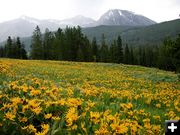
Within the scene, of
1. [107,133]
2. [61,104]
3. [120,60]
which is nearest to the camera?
[107,133]

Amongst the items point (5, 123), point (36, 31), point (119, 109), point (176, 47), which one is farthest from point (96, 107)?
point (36, 31)

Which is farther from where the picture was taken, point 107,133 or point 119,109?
point 119,109

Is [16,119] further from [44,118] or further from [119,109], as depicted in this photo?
[119,109]

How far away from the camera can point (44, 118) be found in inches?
210

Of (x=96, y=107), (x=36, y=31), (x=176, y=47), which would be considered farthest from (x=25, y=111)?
(x=36, y=31)

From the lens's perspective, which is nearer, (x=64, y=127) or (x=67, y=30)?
(x=64, y=127)

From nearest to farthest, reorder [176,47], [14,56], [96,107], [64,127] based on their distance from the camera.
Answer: [64,127]
[96,107]
[176,47]
[14,56]

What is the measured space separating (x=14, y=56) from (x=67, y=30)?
18403 mm

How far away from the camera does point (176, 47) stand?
28812mm

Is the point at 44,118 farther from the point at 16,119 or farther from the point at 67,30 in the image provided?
the point at 67,30

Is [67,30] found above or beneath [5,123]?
above

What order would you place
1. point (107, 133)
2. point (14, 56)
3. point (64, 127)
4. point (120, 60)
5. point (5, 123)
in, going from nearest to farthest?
point (107, 133), point (5, 123), point (64, 127), point (14, 56), point (120, 60)

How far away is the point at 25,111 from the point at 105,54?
10182cm

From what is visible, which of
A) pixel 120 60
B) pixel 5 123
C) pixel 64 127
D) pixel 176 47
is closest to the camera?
pixel 5 123
